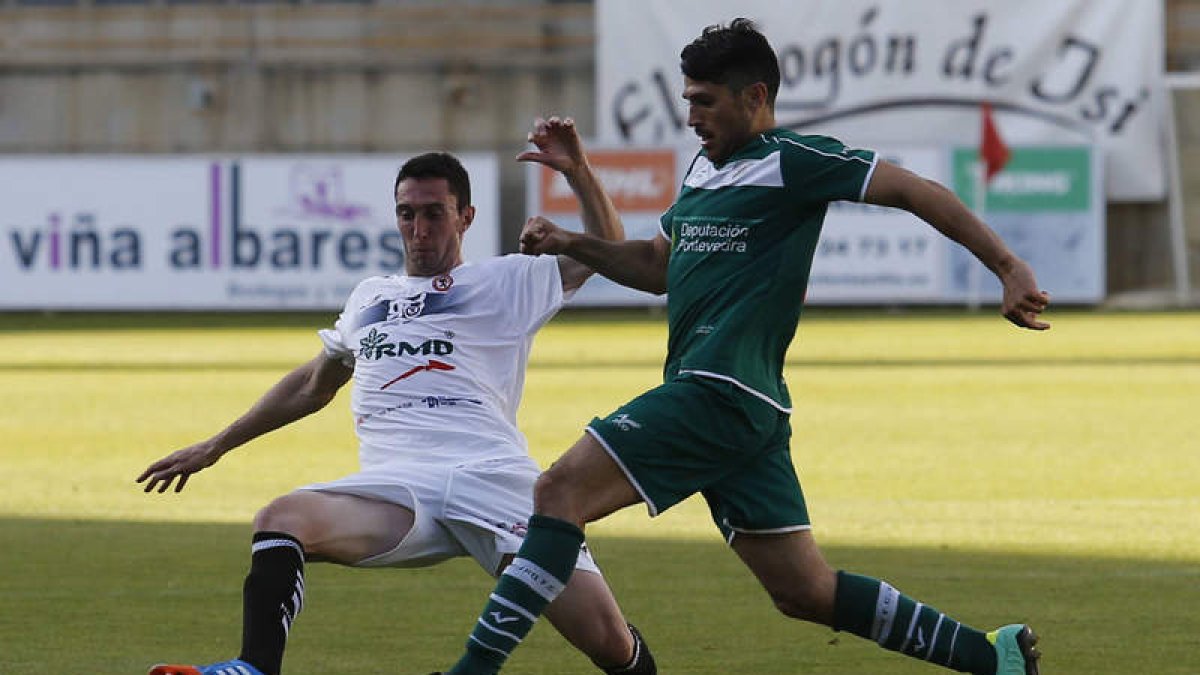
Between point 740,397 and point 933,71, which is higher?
point 933,71

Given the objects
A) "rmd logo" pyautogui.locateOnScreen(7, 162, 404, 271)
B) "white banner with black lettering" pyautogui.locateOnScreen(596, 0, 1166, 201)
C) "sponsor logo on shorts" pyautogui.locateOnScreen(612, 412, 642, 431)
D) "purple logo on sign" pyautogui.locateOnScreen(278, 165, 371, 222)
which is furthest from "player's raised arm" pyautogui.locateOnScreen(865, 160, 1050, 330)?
"white banner with black lettering" pyautogui.locateOnScreen(596, 0, 1166, 201)

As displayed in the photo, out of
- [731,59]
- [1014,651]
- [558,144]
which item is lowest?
[1014,651]

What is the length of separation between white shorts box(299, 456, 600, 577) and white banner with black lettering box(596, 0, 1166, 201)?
34672 mm

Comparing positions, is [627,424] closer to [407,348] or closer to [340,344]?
[407,348]

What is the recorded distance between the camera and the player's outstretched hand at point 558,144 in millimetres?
7441

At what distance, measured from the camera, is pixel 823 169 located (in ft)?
22.1

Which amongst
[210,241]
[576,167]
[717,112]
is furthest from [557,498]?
[210,241]

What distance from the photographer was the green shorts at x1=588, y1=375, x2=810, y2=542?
6.62 m

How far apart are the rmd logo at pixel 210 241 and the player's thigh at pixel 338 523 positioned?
30.3 meters

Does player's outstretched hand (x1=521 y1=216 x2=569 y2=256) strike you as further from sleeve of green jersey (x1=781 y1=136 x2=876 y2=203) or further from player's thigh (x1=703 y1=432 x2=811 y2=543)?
player's thigh (x1=703 y1=432 x2=811 y2=543)

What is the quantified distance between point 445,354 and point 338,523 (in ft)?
2.42

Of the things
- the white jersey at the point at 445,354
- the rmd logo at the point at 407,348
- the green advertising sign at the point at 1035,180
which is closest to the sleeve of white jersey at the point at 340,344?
the white jersey at the point at 445,354

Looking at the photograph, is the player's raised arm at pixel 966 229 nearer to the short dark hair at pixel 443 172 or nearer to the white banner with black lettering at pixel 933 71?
the short dark hair at pixel 443 172

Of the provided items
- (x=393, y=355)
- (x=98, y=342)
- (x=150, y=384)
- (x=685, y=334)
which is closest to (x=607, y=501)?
(x=685, y=334)
